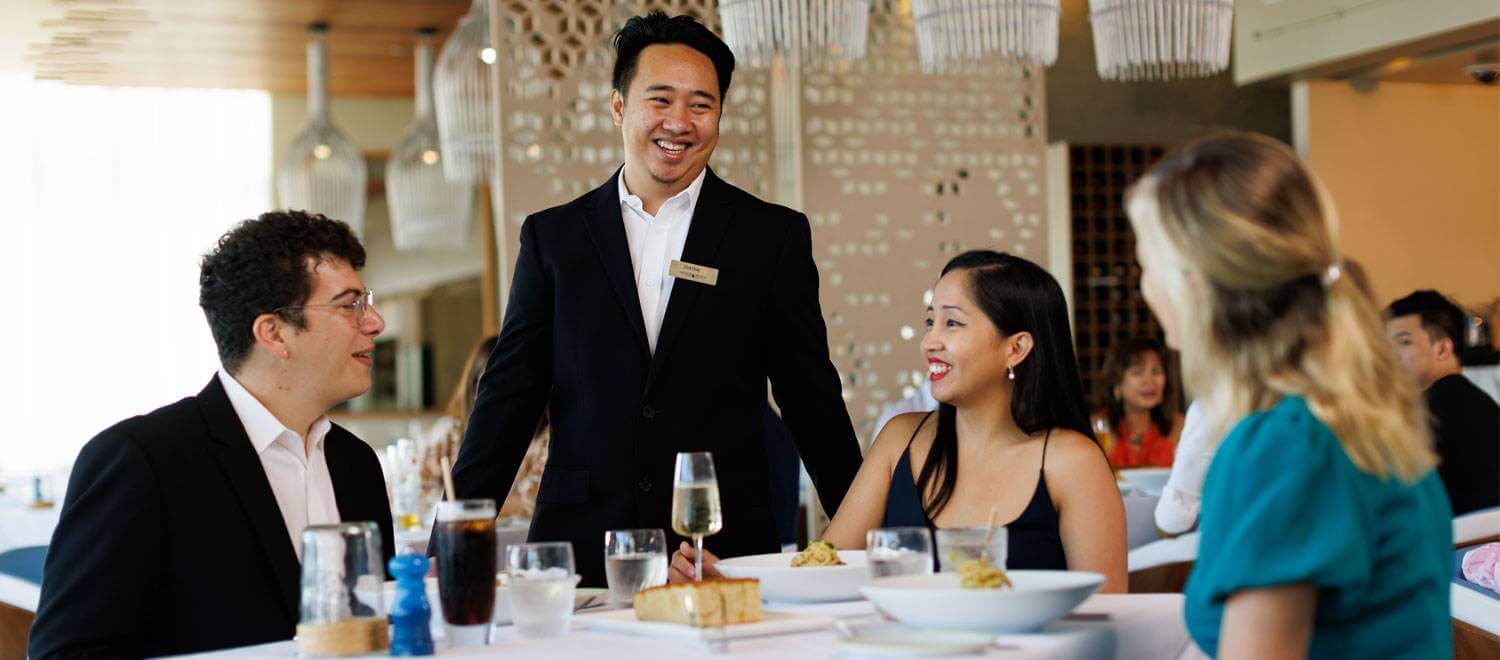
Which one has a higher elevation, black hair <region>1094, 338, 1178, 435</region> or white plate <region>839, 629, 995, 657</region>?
black hair <region>1094, 338, 1178, 435</region>

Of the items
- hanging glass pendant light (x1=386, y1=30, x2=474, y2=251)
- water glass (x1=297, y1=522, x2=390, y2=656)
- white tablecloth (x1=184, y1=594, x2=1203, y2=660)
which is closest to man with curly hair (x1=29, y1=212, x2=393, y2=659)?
white tablecloth (x1=184, y1=594, x2=1203, y2=660)

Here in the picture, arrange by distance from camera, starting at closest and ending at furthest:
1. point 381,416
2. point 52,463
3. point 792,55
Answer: point 792,55
point 52,463
point 381,416

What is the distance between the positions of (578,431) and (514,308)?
10.7 inches

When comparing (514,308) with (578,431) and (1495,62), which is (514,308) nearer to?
(578,431)

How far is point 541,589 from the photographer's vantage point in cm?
171

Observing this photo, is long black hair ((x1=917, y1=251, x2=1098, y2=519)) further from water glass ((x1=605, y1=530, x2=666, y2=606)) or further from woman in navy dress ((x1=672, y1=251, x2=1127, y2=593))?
water glass ((x1=605, y1=530, x2=666, y2=606))

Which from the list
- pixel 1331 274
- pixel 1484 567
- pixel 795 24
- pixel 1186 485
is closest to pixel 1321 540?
pixel 1331 274

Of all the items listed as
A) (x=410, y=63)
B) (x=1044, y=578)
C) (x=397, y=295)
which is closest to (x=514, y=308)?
(x=1044, y=578)

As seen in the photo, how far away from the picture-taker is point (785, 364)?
2.79 metres

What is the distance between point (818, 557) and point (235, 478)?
76cm

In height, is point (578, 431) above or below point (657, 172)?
below

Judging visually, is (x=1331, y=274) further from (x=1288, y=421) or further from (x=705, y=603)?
(x=705, y=603)

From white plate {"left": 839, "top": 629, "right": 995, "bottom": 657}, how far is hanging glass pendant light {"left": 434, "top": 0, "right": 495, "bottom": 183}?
5546mm

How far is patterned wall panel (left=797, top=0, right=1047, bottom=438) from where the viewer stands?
6164 millimetres
